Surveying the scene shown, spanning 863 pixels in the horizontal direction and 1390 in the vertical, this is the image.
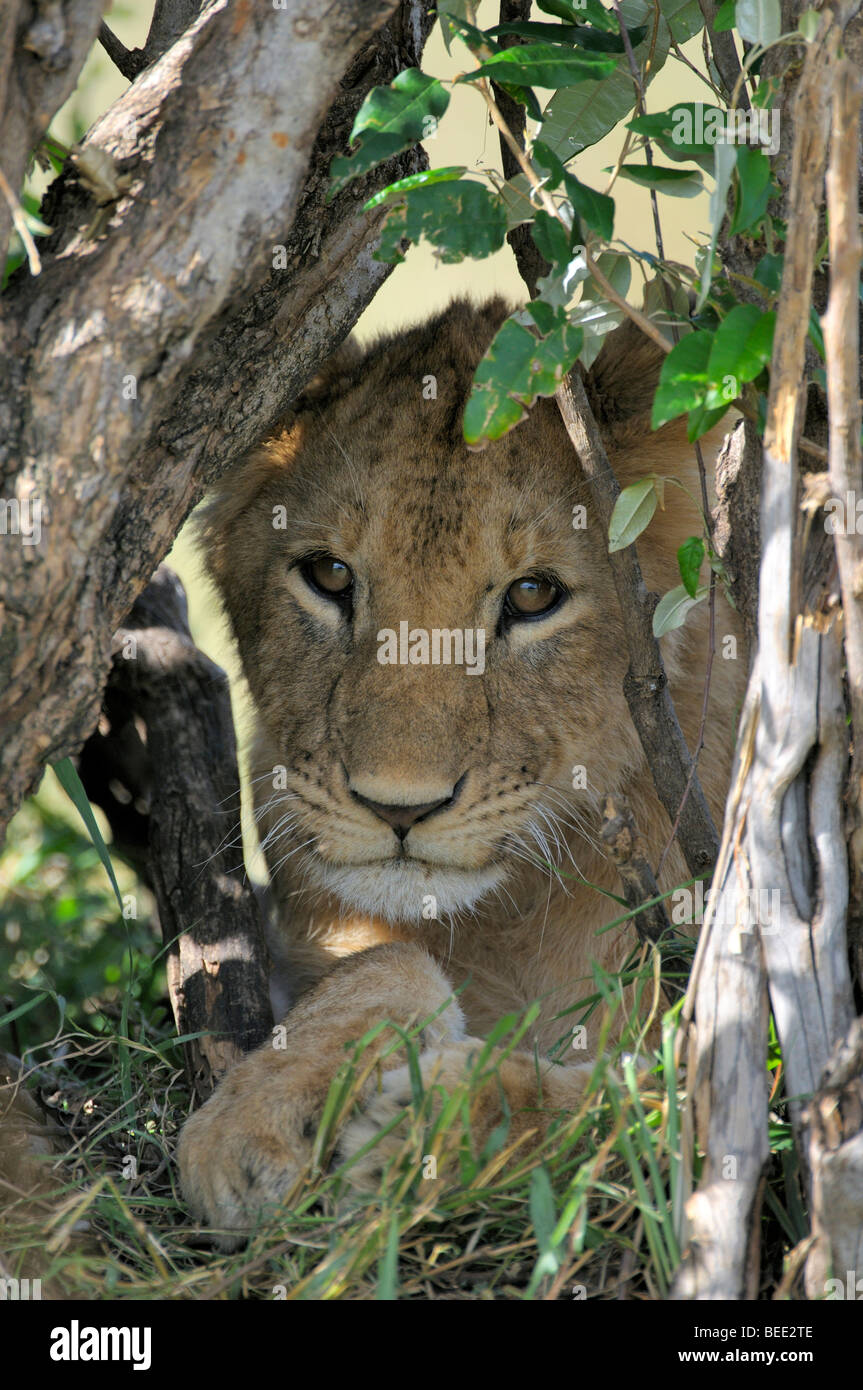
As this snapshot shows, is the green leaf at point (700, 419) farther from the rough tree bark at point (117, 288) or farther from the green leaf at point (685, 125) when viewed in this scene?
the rough tree bark at point (117, 288)

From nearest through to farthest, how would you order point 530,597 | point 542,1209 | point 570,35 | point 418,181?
point 542,1209
point 418,181
point 570,35
point 530,597

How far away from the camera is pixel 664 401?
1.99m

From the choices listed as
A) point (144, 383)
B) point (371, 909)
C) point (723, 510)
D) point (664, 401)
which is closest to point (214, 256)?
point (144, 383)

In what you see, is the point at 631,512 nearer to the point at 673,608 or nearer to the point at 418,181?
the point at 673,608

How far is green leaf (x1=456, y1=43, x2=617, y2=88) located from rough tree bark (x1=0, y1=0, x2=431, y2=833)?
19 centimetres

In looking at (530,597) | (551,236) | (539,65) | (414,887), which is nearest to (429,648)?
(530,597)

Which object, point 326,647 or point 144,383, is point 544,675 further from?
point 144,383

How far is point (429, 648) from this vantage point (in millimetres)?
2889

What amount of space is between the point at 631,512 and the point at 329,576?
878 mm

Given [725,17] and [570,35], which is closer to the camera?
[725,17]

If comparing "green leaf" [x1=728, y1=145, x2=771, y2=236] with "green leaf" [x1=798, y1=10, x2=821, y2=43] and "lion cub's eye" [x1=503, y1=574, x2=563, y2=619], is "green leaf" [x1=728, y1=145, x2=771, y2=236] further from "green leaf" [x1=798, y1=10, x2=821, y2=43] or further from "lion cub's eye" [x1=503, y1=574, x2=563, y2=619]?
"lion cub's eye" [x1=503, y1=574, x2=563, y2=619]

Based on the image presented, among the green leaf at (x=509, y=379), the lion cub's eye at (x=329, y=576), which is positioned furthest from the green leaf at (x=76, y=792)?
the green leaf at (x=509, y=379)

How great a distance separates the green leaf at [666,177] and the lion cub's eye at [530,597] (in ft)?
3.11

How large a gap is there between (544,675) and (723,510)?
65 centimetres
